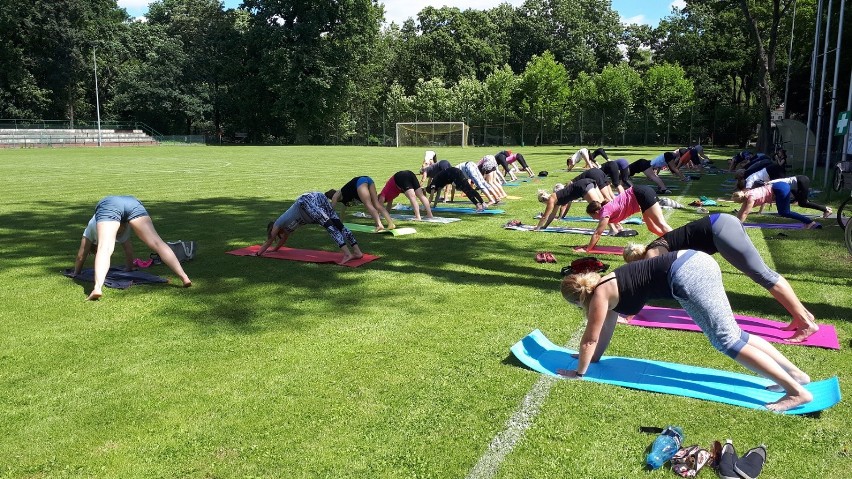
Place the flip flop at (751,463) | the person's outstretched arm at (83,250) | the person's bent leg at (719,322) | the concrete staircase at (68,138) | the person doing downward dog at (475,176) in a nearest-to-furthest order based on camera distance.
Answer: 1. the flip flop at (751,463)
2. the person's bent leg at (719,322)
3. the person's outstretched arm at (83,250)
4. the person doing downward dog at (475,176)
5. the concrete staircase at (68,138)

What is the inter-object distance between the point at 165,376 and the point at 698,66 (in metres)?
66.6

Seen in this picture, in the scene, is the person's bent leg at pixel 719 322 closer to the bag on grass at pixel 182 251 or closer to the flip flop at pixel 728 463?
the flip flop at pixel 728 463

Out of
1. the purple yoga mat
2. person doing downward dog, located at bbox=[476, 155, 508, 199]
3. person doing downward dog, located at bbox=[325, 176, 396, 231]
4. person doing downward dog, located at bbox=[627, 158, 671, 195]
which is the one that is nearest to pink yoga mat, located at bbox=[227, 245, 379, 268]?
person doing downward dog, located at bbox=[325, 176, 396, 231]

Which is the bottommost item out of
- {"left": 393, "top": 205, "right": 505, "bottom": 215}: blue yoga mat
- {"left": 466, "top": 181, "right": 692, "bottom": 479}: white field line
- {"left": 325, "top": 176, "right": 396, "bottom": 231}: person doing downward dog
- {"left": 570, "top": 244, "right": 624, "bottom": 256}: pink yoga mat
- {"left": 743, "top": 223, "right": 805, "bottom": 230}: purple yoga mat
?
{"left": 466, "top": 181, "right": 692, "bottom": 479}: white field line

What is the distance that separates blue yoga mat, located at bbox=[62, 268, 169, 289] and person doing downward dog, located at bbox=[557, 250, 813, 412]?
5.69 m

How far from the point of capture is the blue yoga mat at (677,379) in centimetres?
468

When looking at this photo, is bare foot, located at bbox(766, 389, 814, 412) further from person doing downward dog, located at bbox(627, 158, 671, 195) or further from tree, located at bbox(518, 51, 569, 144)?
tree, located at bbox(518, 51, 569, 144)

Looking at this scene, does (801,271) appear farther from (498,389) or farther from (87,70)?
(87,70)

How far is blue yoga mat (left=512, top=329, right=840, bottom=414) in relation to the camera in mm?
4676

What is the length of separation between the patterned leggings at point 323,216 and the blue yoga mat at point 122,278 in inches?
87.1

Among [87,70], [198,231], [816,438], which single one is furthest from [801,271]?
[87,70]

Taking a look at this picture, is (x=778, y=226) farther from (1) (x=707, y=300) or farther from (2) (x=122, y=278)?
(2) (x=122, y=278)

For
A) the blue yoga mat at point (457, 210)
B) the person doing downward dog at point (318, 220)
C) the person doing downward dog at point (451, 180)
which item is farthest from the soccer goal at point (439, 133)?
the person doing downward dog at point (318, 220)

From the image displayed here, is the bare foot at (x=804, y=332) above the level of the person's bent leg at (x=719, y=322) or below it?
below
